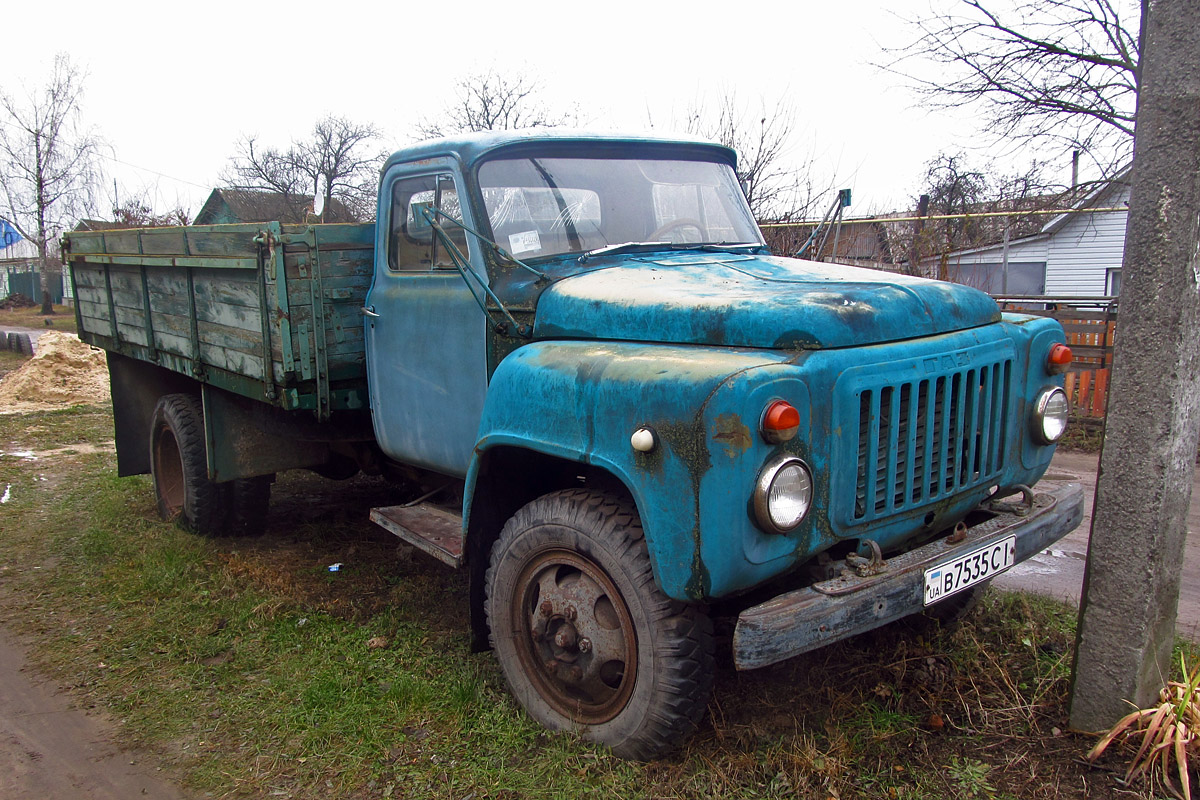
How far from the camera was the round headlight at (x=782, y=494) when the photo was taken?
2406 mm

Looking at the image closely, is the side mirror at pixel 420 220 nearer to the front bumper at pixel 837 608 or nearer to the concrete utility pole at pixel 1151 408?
the front bumper at pixel 837 608

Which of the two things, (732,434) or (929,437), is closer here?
(732,434)

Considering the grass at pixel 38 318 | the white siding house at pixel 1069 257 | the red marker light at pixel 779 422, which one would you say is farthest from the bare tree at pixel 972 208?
the grass at pixel 38 318

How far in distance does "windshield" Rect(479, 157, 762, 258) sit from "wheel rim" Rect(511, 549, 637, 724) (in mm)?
1289

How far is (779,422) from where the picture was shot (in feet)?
7.79

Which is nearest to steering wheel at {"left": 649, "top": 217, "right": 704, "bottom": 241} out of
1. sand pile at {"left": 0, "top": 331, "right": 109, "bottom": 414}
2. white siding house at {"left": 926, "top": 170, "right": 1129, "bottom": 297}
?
sand pile at {"left": 0, "top": 331, "right": 109, "bottom": 414}

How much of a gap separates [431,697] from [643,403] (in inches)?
62.4

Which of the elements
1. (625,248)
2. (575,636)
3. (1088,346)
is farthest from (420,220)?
(1088,346)

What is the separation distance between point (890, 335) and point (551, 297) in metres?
1.20

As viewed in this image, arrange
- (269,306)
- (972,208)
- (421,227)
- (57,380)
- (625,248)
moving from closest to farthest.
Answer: (625,248), (421,227), (269,306), (57,380), (972,208)

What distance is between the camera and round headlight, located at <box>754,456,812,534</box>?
2406mm

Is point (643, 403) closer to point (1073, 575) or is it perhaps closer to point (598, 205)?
point (598, 205)

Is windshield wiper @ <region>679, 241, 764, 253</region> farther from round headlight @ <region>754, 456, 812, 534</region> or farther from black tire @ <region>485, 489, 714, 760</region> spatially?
round headlight @ <region>754, 456, 812, 534</region>

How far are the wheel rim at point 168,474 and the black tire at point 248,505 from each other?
606mm
